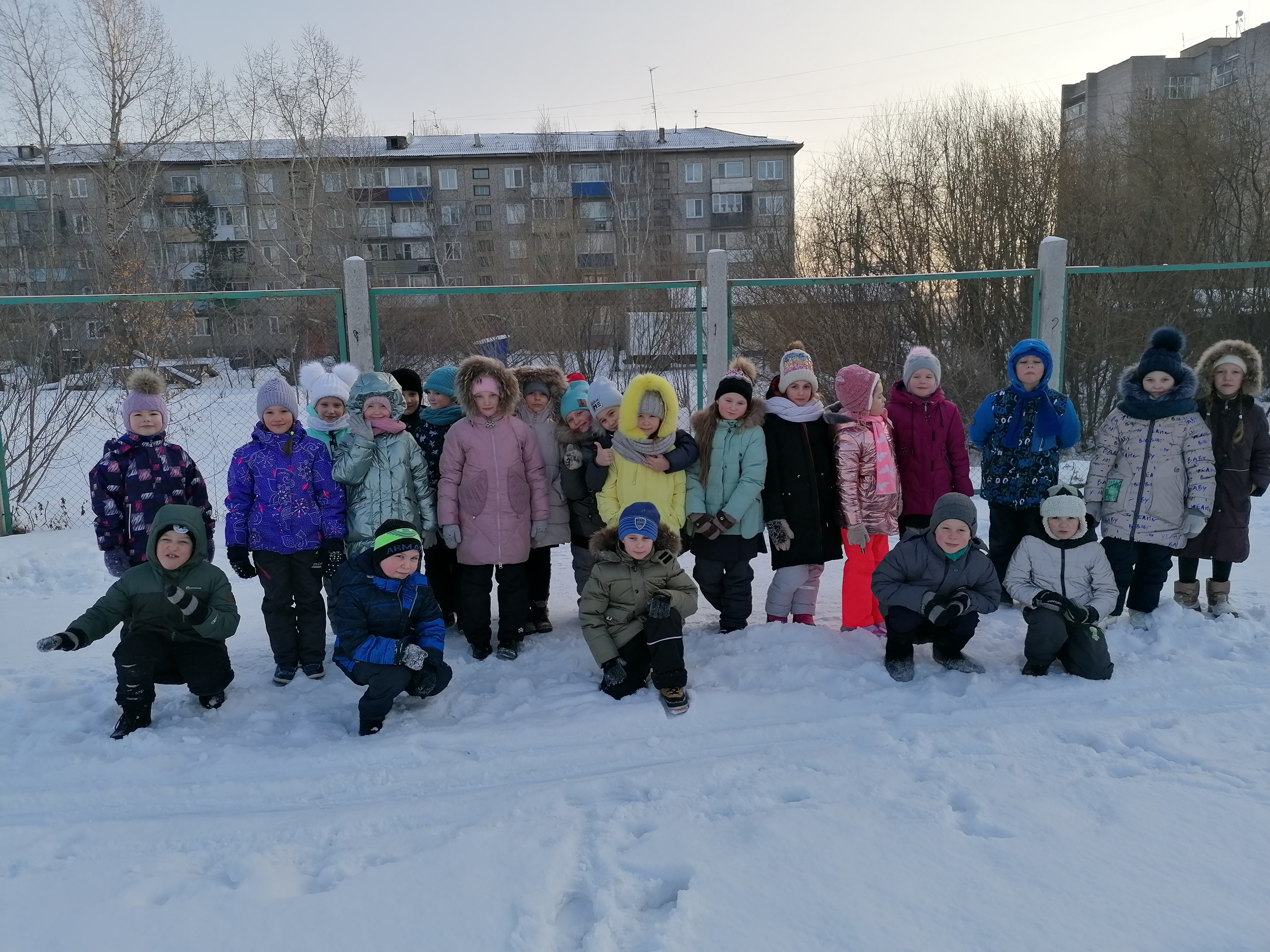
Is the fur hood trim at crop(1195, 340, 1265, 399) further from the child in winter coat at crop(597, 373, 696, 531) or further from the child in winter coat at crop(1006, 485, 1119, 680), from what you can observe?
the child in winter coat at crop(597, 373, 696, 531)

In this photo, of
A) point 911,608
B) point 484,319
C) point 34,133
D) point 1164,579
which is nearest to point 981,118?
point 484,319

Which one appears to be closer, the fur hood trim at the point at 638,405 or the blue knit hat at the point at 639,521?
the blue knit hat at the point at 639,521

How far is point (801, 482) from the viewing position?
14.3ft

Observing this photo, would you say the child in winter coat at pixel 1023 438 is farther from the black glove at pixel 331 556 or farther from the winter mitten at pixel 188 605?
the winter mitten at pixel 188 605

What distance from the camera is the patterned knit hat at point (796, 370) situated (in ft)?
14.5

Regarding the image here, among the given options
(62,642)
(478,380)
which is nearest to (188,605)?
(62,642)

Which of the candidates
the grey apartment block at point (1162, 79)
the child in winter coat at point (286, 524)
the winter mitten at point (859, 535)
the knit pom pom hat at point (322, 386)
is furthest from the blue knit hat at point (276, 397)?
the grey apartment block at point (1162, 79)

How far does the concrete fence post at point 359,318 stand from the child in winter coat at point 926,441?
3.42m

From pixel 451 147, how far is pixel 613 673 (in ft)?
145

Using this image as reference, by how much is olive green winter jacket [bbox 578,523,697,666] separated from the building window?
45.4 ft

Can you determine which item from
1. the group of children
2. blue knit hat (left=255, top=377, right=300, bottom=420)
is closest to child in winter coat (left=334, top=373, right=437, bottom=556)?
the group of children

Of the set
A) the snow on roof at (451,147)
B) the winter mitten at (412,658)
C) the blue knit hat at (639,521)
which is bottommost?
the winter mitten at (412,658)

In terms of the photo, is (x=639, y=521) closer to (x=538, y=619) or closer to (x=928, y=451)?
(x=538, y=619)

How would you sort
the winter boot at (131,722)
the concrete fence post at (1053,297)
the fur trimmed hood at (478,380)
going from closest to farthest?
the winter boot at (131,722) → the fur trimmed hood at (478,380) → the concrete fence post at (1053,297)
